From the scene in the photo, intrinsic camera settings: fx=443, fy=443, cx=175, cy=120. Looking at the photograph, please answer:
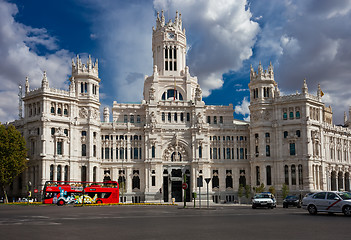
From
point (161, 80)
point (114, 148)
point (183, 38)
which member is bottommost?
point (114, 148)

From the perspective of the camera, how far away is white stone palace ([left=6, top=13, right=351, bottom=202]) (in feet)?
315

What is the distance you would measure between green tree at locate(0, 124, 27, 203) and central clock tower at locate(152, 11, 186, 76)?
41326 mm

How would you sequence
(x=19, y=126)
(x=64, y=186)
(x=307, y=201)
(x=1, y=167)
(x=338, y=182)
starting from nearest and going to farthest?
(x=307, y=201) < (x=64, y=186) < (x=1, y=167) < (x=19, y=126) < (x=338, y=182)

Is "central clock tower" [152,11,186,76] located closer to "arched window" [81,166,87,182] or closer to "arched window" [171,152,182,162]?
"arched window" [171,152,182,162]

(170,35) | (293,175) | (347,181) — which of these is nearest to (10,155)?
(170,35)

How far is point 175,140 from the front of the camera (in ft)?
341

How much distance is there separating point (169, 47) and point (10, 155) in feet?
164

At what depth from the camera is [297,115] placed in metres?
101

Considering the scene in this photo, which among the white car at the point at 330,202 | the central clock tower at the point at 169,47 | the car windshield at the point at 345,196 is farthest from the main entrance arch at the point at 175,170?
the car windshield at the point at 345,196

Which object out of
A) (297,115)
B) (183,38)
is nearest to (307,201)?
(297,115)

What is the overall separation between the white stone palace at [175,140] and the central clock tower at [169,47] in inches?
177

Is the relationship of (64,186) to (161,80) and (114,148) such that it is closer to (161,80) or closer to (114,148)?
(114,148)

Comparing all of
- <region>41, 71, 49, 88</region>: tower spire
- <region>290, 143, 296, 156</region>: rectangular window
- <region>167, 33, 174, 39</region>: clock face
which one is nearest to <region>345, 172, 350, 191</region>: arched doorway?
<region>290, 143, 296, 156</region>: rectangular window

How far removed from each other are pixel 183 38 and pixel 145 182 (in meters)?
41.5
